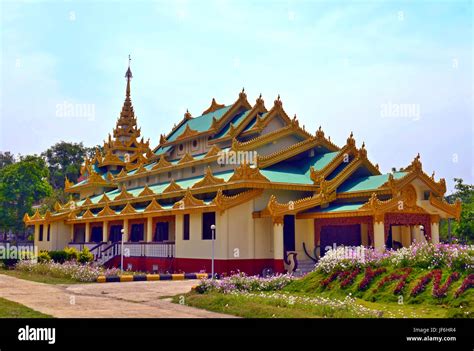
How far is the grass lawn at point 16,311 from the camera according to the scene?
1270 cm

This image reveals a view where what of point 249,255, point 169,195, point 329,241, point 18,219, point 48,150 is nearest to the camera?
point 249,255

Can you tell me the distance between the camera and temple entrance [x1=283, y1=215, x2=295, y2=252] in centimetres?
2616

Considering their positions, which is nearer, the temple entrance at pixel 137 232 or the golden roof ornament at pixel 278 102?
the golden roof ornament at pixel 278 102

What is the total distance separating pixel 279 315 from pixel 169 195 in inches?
740

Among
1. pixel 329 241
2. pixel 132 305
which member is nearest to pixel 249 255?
pixel 329 241

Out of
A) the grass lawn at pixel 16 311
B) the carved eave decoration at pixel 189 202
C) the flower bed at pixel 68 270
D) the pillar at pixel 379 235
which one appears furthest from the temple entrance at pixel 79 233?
the grass lawn at pixel 16 311

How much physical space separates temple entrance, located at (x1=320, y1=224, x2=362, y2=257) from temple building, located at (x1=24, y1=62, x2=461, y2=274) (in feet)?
0.17

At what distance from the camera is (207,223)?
2688 centimetres

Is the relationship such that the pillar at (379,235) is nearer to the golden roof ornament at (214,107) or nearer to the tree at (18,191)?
the golden roof ornament at (214,107)

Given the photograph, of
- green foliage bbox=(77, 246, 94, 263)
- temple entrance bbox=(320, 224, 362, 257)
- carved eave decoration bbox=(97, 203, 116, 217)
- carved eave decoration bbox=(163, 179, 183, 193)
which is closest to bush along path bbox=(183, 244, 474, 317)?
temple entrance bbox=(320, 224, 362, 257)

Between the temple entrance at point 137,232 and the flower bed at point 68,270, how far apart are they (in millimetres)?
6423

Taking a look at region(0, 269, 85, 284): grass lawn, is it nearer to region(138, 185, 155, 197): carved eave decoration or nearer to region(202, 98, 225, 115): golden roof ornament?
region(138, 185, 155, 197): carved eave decoration
